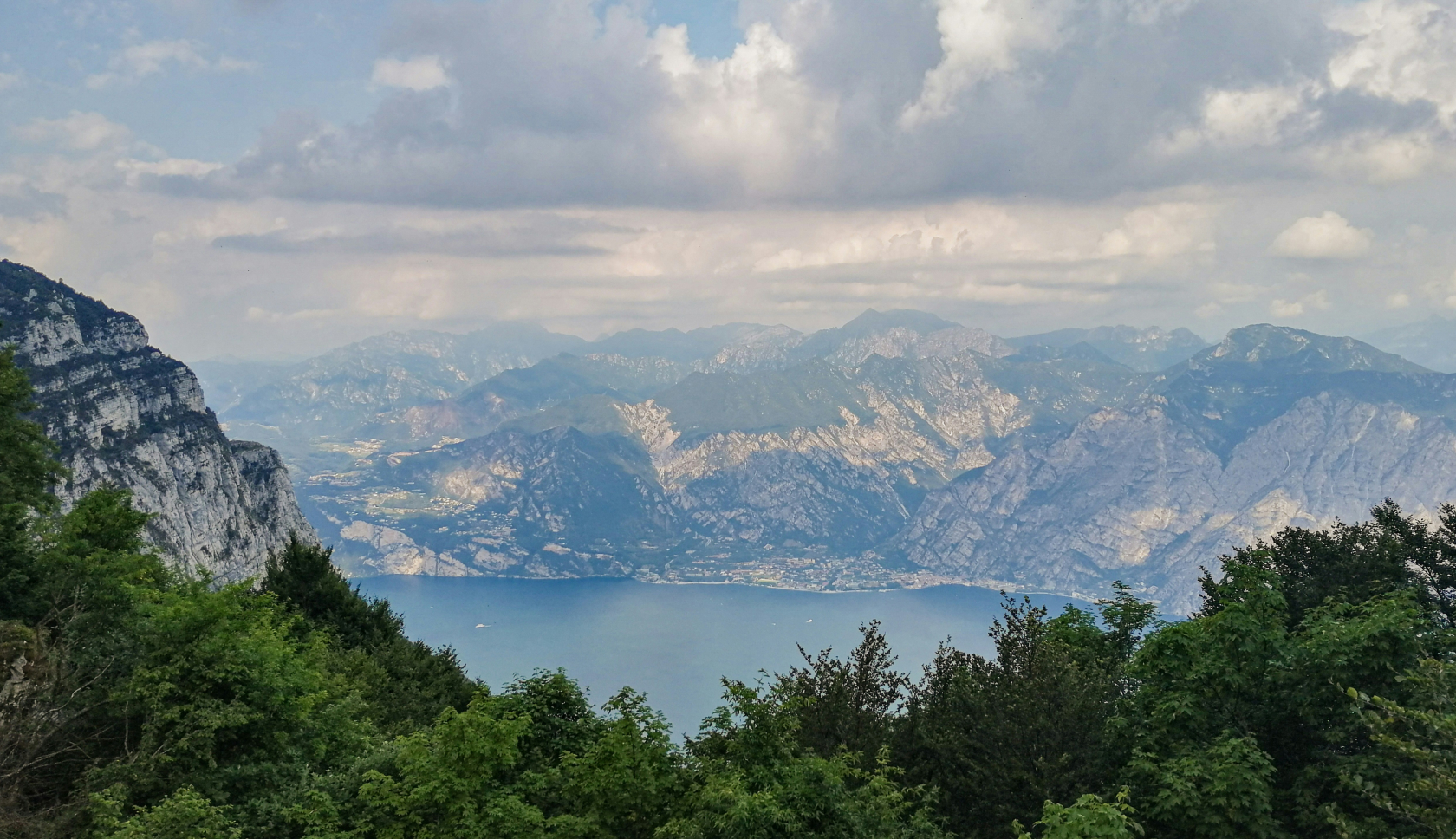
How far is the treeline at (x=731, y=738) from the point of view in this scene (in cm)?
2003

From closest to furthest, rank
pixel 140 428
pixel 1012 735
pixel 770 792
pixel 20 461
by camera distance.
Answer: pixel 770 792 < pixel 1012 735 < pixel 20 461 < pixel 140 428

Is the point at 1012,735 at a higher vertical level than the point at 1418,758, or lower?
lower

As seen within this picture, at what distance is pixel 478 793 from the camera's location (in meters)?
20.5

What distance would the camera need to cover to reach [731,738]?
2280cm

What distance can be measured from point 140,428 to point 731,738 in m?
161

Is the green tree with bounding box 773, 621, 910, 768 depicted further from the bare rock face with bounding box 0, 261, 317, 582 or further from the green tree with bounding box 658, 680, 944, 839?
the bare rock face with bounding box 0, 261, 317, 582

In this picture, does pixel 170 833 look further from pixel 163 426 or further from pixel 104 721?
pixel 163 426

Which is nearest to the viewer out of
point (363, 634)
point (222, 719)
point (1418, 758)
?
point (1418, 758)

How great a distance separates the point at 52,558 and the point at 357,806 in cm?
1561

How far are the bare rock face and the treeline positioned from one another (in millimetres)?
107356

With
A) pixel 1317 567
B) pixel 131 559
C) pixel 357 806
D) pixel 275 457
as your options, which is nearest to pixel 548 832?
pixel 357 806

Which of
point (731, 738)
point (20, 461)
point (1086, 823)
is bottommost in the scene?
point (1086, 823)

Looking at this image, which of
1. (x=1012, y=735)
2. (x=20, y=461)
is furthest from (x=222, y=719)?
(x=20, y=461)

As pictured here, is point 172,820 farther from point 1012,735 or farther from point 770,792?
point 1012,735
